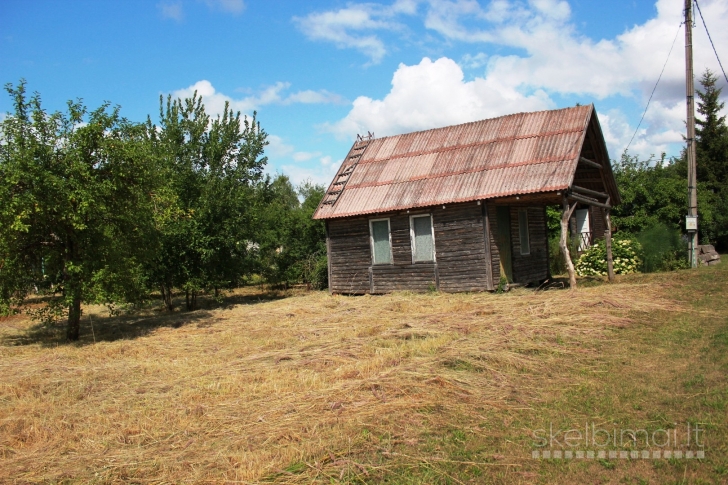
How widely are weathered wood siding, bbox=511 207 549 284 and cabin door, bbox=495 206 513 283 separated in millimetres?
230

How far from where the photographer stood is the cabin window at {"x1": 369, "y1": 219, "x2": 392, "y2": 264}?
17.3 metres

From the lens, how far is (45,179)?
10.3 m

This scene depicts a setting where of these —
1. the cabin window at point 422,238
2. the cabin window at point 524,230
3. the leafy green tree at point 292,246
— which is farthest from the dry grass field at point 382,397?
the leafy green tree at point 292,246

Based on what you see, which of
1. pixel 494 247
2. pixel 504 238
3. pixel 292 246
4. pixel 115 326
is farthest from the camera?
pixel 292 246

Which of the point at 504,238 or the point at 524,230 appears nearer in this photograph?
the point at 504,238

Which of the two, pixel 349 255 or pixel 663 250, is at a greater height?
pixel 349 255

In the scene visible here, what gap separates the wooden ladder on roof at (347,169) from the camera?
61.4ft

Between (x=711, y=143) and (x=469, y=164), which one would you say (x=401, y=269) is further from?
(x=711, y=143)

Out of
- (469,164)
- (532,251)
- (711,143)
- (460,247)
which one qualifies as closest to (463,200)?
(460,247)

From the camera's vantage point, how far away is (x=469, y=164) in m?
16.7

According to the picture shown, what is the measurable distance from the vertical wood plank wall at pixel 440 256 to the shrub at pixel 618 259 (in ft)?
4.69

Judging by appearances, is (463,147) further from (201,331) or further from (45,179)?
(45,179)
